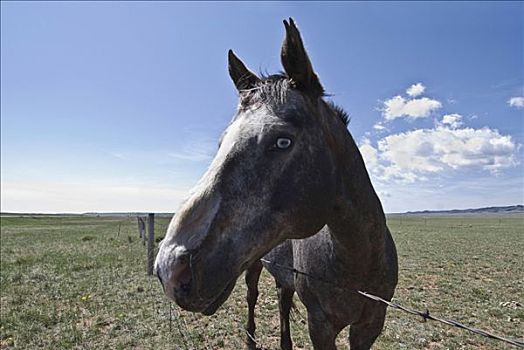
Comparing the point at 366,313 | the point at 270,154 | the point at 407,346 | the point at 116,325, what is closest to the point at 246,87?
the point at 270,154

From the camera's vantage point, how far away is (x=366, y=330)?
278cm

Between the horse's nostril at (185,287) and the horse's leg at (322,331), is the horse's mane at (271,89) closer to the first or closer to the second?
the horse's nostril at (185,287)

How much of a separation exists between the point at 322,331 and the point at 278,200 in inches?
61.8

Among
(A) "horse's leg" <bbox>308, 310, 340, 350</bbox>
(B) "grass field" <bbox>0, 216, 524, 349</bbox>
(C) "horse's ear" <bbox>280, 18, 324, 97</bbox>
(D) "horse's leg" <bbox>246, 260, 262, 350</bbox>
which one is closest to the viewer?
(C) "horse's ear" <bbox>280, 18, 324, 97</bbox>

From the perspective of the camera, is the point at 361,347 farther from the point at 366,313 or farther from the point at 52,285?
the point at 52,285

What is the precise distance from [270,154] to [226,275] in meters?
0.58

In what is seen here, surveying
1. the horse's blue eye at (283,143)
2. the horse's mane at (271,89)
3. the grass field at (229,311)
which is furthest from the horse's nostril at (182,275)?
the grass field at (229,311)

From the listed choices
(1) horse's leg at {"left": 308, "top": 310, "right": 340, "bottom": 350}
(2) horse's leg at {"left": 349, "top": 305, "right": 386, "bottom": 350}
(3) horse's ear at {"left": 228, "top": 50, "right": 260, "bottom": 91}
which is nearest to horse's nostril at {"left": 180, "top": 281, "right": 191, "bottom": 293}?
(3) horse's ear at {"left": 228, "top": 50, "right": 260, "bottom": 91}

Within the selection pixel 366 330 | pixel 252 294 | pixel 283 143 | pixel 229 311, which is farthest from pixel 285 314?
pixel 283 143

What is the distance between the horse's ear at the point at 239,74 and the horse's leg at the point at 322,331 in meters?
1.78

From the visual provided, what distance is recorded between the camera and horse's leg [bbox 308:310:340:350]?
271 centimetres

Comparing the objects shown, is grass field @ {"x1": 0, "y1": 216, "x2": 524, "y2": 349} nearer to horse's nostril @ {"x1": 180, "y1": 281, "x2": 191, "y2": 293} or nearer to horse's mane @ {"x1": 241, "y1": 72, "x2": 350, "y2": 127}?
horse's mane @ {"x1": 241, "y1": 72, "x2": 350, "y2": 127}

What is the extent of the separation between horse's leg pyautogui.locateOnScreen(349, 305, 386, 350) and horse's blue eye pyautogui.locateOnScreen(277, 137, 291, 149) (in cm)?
170

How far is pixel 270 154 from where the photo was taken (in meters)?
1.67
